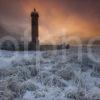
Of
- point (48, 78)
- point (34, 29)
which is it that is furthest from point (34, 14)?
point (48, 78)

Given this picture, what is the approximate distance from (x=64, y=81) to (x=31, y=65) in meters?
0.86

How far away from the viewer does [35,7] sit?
6.09 m

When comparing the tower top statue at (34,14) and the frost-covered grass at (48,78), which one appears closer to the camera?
the frost-covered grass at (48,78)

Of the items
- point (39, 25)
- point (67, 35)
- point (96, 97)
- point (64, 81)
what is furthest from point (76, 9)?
point (96, 97)

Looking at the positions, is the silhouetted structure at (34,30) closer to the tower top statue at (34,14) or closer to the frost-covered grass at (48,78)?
the tower top statue at (34,14)

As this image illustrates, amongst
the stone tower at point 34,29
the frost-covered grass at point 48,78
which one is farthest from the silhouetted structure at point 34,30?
the frost-covered grass at point 48,78

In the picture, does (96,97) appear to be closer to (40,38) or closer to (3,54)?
(3,54)

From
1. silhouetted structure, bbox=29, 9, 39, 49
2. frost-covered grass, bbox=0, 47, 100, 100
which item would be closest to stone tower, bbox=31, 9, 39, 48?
silhouetted structure, bbox=29, 9, 39, 49

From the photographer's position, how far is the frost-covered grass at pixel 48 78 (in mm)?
4180

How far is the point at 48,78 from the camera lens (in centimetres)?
462

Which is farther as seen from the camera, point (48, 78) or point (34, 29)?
point (34, 29)

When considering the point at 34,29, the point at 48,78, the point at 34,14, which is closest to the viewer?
the point at 48,78

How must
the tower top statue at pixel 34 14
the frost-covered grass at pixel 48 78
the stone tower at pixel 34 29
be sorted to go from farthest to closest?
the stone tower at pixel 34 29 < the tower top statue at pixel 34 14 < the frost-covered grass at pixel 48 78

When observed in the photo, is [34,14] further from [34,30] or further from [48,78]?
[48,78]
